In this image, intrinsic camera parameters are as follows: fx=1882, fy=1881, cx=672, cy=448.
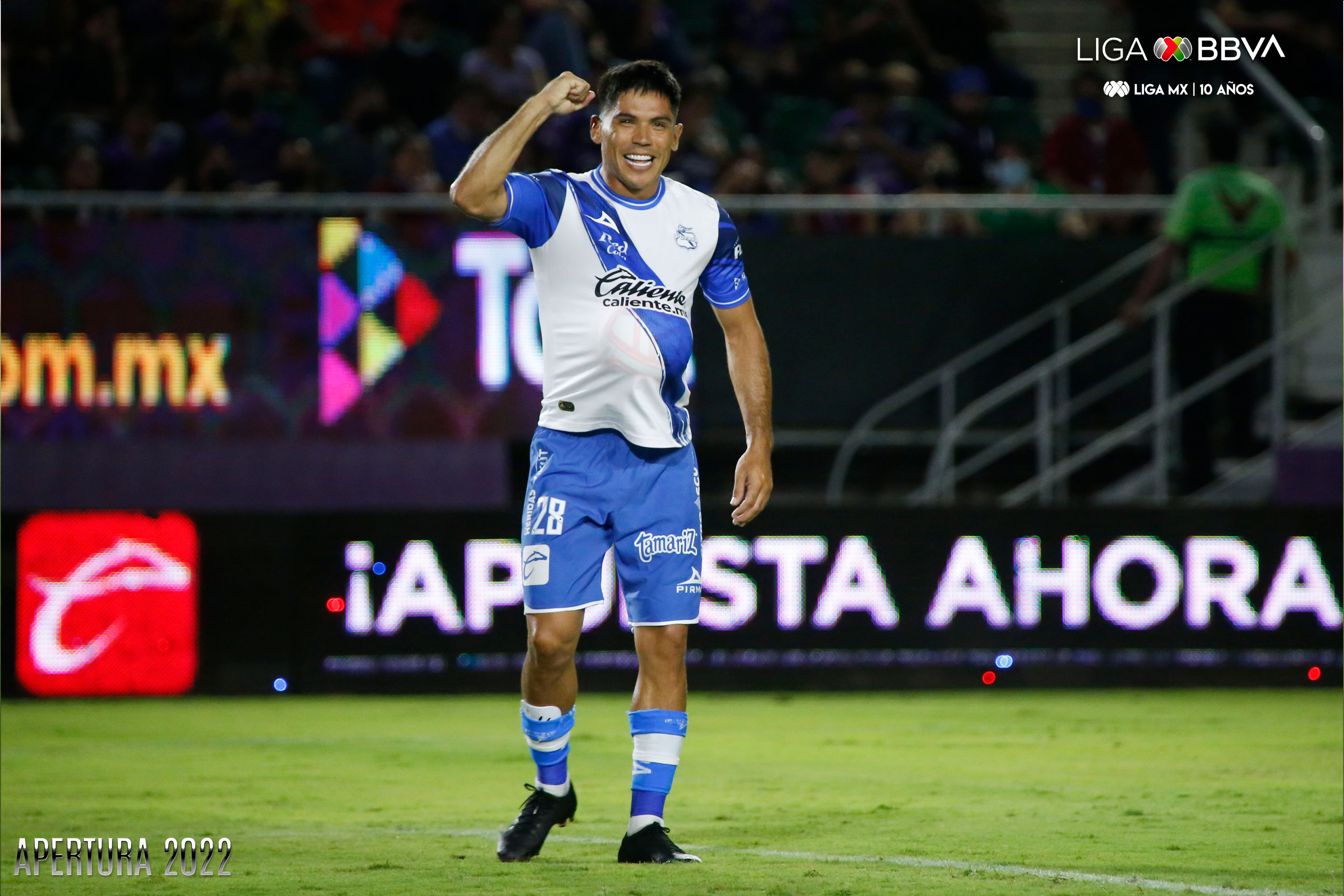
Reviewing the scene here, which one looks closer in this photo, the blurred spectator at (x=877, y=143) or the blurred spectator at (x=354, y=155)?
the blurred spectator at (x=354, y=155)

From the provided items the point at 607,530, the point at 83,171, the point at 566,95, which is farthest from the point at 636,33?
the point at 566,95

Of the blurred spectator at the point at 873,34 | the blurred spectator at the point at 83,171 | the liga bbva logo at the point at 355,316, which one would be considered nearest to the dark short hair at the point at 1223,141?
the blurred spectator at the point at 873,34

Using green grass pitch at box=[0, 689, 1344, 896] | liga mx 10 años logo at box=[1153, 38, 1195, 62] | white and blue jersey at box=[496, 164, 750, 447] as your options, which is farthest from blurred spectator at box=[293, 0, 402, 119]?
white and blue jersey at box=[496, 164, 750, 447]

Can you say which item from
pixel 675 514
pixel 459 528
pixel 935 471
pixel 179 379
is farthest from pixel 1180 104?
pixel 675 514

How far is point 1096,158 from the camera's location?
1323 cm

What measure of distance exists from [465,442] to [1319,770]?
532cm

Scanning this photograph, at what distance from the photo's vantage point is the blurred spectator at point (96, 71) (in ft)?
42.6

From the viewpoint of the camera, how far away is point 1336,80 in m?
13.9

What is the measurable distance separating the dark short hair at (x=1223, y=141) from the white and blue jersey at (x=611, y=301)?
255 inches

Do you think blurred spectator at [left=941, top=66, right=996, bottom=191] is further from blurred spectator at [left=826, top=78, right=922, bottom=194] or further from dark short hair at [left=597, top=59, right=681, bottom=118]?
dark short hair at [left=597, top=59, right=681, bottom=118]

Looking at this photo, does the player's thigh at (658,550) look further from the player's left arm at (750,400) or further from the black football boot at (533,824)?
the black football boot at (533,824)

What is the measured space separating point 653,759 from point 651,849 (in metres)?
0.27

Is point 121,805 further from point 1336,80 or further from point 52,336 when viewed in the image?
point 1336,80

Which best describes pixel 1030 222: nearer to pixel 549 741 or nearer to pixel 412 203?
pixel 412 203
